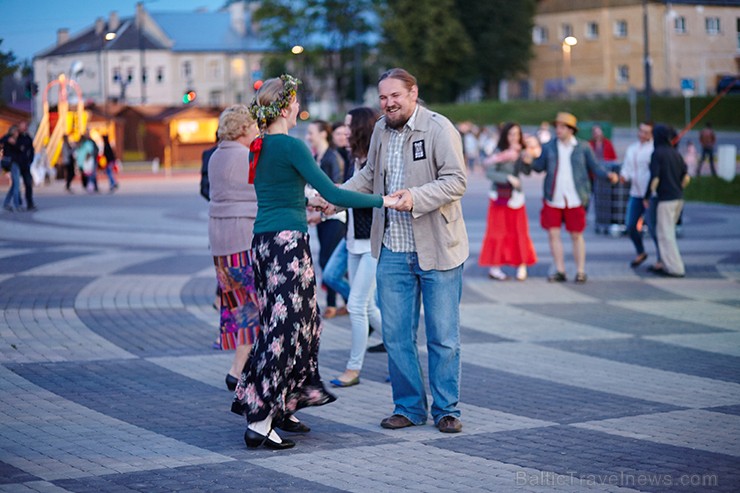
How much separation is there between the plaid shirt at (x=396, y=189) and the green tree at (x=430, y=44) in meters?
73.4

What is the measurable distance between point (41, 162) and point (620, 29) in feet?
114

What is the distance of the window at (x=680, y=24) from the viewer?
92.2 ft

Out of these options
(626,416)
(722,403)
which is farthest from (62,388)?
(722,403)

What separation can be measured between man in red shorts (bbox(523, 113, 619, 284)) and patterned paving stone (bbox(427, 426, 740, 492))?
7638 mm

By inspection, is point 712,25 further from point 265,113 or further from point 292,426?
point 292,426

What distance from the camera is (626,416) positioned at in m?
7.47

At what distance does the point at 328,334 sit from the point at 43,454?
189 inches

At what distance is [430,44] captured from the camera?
79875mm

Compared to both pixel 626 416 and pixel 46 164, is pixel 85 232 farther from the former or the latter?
pixel 46 164

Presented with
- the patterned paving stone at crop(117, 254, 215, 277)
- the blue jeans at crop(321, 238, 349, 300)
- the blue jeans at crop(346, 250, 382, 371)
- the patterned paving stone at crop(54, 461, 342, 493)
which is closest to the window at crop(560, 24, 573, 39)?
the patterned paving stone at crop(117, 254, 215, 277)

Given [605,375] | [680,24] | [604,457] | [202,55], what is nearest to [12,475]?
[604,457]

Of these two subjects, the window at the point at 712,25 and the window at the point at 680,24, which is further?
the window at the point at 680,24

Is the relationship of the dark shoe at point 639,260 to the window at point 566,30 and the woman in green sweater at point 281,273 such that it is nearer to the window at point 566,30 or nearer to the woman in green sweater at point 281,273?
the woman in green sweater at point 281,273

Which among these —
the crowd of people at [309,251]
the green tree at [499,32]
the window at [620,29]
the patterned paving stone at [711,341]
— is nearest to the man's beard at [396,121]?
the crowd of people at [309,251]
